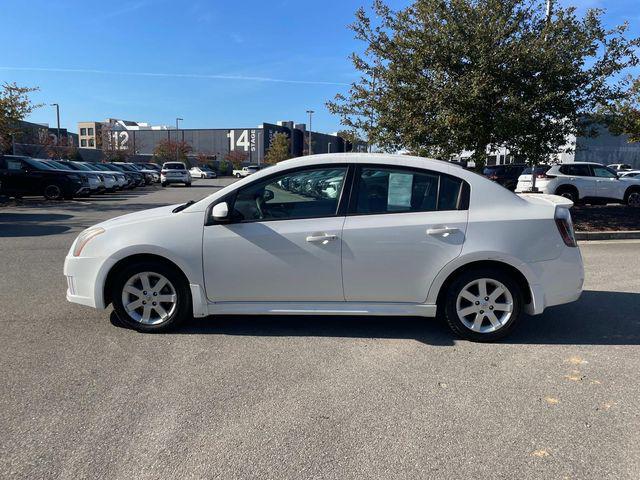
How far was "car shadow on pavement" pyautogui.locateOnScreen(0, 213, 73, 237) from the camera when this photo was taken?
11.0m

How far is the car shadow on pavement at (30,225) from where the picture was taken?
1095 cm

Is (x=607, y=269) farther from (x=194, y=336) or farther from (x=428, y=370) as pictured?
(x=194, y=336)

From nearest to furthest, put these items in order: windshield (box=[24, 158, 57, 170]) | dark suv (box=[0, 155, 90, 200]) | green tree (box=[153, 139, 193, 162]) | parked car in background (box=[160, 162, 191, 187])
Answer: dark suv (box=[0, 155, 90, 200]), windshield (box=[24, 158, 57, 170]), parked car in background (box=[160, 162, 191, 187]), green tree (box=[153, 139, 193, 162])

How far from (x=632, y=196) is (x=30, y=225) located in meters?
17.8

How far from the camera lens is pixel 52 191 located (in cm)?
1950

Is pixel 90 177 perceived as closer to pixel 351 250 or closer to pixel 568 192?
pixel 568 192

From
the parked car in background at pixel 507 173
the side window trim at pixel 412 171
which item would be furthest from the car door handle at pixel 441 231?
the parked car in background at pixel 507 173

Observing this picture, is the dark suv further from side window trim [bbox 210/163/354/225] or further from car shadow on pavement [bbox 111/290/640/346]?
side window trim [bbox 210/163/354/225]

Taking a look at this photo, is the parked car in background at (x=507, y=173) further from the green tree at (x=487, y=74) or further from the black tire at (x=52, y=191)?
the black tire at (x=52, y=191)

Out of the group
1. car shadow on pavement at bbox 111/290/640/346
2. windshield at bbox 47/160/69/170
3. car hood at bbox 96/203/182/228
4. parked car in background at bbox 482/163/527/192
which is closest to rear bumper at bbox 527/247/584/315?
car shadow on pavement at bbox 111/290/640/346

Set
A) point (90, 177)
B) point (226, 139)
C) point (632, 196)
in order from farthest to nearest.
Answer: point (226, 139) → point (90, 177) → point (632, 196)

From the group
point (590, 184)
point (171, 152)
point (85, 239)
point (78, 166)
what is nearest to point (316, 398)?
point (85, 239)

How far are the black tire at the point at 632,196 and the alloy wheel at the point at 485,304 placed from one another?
14.8 metres

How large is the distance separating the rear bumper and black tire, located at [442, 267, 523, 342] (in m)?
0.15
